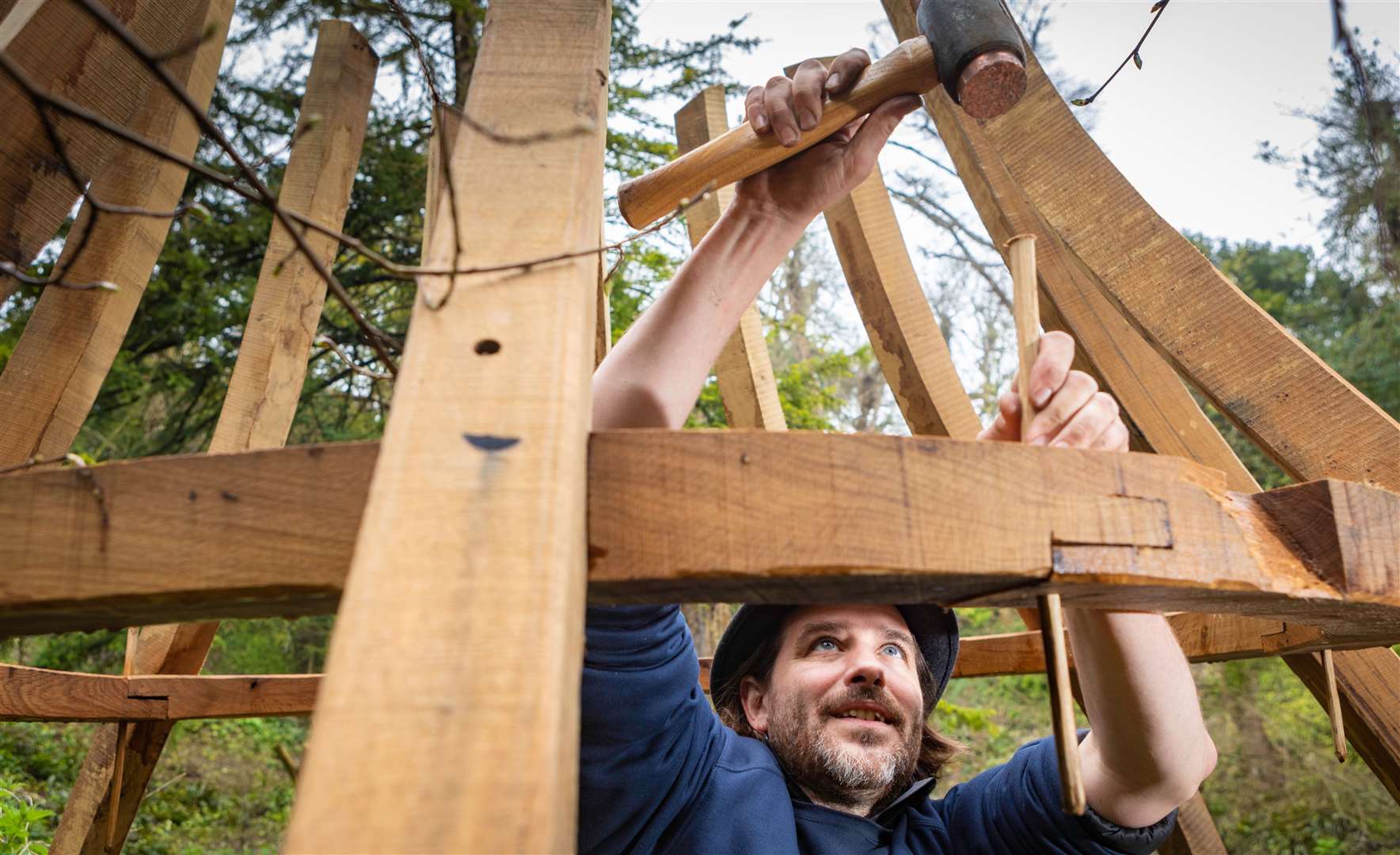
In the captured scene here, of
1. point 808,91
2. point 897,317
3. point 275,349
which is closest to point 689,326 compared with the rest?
point 808,91

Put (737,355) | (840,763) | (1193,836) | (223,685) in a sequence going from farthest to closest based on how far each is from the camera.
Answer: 1. (737,355)
2. (1193,836)
3. (223,685)
4. (840,763)

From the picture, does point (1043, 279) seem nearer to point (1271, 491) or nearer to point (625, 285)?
point (1271, 491)

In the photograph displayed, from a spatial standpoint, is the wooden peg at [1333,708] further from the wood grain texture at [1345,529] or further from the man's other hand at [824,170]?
the man's other hand at [824,170]

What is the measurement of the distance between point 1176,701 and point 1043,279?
43.8 inches

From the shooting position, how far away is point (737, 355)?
3.27 m

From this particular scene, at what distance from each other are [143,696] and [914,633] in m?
2.11

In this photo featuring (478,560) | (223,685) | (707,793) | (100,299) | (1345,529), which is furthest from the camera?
(223,685)

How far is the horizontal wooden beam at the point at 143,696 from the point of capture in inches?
101

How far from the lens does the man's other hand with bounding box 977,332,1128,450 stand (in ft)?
4.00

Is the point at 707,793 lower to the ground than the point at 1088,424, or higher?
lower

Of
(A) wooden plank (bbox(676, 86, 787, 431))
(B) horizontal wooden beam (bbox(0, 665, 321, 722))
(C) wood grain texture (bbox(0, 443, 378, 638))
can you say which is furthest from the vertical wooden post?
(C) wood grain texture (bbox(0, 443, 378, 638))

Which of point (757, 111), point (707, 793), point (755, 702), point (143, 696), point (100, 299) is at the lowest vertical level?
point (707, 793)

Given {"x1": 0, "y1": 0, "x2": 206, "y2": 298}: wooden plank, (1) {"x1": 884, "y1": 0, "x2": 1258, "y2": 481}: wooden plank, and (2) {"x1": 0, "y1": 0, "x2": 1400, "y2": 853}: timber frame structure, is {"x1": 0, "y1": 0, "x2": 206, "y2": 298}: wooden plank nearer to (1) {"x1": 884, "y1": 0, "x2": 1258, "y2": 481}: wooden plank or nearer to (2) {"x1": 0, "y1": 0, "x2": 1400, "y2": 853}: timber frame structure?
(2) {"x1": 0, "y1": 0, "x2": 1400, "y2": 853}: timber frame structure

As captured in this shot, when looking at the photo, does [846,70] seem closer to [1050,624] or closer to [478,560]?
[1050,624]
